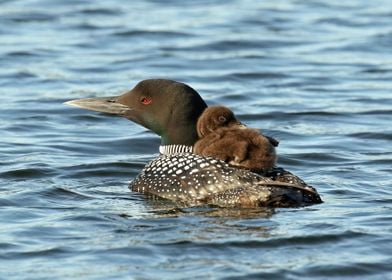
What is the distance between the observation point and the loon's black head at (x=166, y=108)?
9.66 meters

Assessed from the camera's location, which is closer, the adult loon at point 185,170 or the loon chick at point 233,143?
the adult loon at point 185,170

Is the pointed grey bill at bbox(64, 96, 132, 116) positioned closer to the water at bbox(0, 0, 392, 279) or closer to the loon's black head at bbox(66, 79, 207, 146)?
the loon's black head at bbox(66, 79, 207, 146)

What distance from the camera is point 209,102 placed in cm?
1384

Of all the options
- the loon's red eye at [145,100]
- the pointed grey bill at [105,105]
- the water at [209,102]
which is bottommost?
the water at [209,102]

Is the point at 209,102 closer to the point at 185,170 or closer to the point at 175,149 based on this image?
the point at 175,149

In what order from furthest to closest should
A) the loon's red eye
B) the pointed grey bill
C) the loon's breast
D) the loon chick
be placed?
the pointed grey bill → the loon's red eye → the loon chick → the loon's breast

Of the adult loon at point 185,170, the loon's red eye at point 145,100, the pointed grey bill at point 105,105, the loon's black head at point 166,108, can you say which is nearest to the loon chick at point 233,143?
the adult loon at point 185,170

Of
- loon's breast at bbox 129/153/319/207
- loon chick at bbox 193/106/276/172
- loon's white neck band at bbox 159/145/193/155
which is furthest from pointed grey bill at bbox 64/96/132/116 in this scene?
loon chick at bbox 193/106/276/172

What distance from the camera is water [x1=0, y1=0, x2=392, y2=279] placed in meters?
7.97

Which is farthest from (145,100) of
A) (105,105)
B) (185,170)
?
(185,170)

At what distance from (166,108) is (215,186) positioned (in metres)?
1.01

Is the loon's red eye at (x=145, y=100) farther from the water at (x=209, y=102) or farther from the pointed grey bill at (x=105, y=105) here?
the water at (x=209, y=102)

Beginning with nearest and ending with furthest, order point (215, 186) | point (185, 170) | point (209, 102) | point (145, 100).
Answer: point (215, 186), point (185, 170), point (145, 100), point (209, 102)

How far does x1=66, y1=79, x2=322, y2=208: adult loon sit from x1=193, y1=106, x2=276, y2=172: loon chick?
0.26 feet
